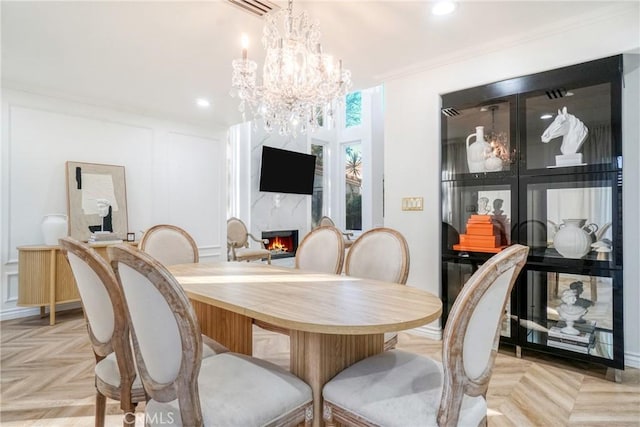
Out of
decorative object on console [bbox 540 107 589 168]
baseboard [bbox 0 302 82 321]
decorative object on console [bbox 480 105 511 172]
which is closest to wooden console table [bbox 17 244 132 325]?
baseboard [bbox 0 302 82 321]

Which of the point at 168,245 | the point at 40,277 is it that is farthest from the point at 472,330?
the point at 40,277

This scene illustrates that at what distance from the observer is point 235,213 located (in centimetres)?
599

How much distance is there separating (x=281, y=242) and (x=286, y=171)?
1379 millimetres

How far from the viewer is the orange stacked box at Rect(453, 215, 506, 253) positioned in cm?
279

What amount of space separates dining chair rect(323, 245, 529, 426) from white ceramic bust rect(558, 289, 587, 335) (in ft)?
5.82

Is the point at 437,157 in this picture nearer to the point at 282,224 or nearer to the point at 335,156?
the point at 282,224

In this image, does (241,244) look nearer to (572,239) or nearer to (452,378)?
(572,239)

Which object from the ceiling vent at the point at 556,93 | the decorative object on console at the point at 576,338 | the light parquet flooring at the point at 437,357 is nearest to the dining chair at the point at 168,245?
the light parquet flooring at the point at 437,357

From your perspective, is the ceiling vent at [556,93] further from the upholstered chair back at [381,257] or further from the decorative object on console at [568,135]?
the upholstered chair back at [381,257]

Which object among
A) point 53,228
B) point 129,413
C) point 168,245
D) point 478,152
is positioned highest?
point 478,152

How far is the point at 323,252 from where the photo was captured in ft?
8.42

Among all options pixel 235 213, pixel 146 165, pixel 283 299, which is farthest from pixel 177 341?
pixel 235 213

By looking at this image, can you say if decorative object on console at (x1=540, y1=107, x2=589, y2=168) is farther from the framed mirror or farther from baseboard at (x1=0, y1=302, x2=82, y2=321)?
baseboard at (x1=0, y1=302, x2=82, y2=321)

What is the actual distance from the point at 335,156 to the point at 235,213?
115 inches
